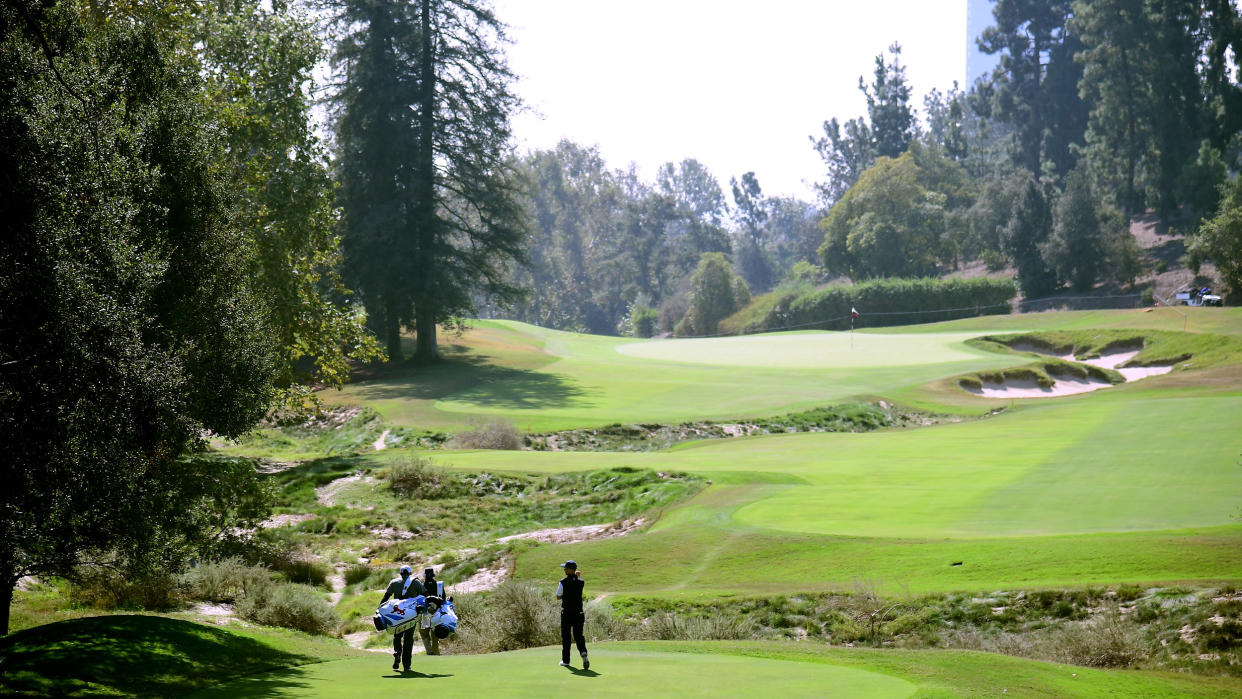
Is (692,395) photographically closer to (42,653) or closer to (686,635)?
(686,635)

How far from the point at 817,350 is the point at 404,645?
47.9 meters

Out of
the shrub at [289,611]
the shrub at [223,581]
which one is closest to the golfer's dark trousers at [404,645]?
the shrub at [289,611]

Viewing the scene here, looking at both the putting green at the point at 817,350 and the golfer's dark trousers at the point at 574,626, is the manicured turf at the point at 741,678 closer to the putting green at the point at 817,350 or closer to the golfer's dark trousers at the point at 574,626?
the golfer's dark trousers at the point at 574,626

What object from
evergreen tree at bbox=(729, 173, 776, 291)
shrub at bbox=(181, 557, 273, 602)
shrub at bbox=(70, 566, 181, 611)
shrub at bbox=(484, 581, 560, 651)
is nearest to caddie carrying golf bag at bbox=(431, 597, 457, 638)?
shrub at bbox=(484, 581, 560, 651)

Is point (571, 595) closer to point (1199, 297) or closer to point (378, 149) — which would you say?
point (378, 149)

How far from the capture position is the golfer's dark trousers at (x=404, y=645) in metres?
10.9

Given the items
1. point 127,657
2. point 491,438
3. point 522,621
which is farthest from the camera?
point 491,438

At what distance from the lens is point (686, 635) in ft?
46.1

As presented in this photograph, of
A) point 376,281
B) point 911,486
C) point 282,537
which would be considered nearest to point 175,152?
point 282,537

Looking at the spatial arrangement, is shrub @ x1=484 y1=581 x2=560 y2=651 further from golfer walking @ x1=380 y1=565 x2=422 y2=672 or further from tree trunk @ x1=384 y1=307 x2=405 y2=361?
tree trunk @ x1=384 y1=307 x2=405 y2=361

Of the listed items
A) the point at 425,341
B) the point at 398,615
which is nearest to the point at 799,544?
the point at 398,615

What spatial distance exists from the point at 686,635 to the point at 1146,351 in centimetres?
4259

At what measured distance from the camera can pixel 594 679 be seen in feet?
32.4

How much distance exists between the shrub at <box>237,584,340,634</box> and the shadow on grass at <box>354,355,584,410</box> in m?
22.0
